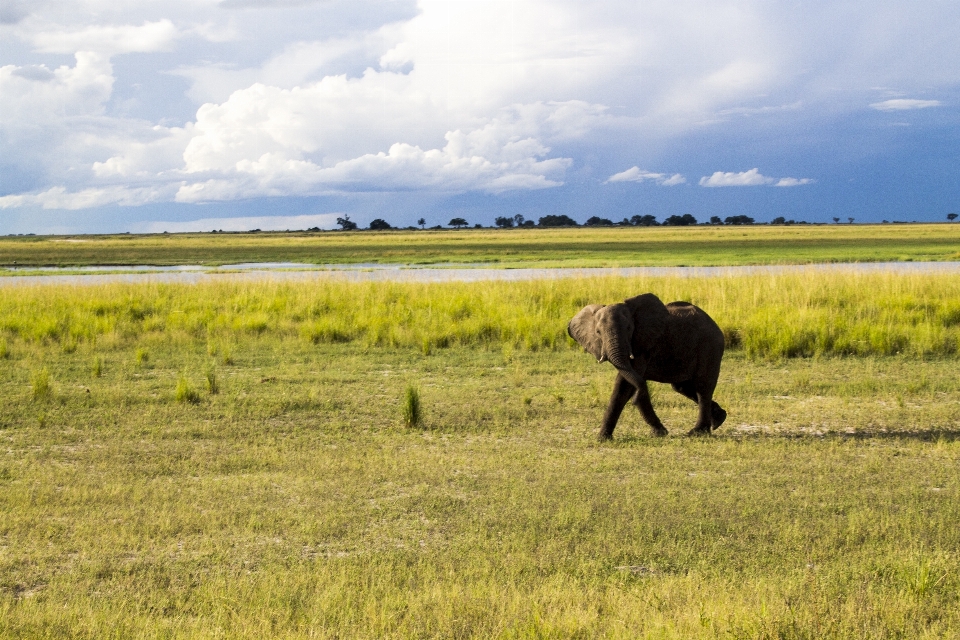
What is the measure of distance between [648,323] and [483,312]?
11.1m

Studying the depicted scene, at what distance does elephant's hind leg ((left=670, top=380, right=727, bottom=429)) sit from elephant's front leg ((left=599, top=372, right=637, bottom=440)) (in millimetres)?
788

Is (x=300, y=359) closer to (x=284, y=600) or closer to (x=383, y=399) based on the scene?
(x=383, y=399)

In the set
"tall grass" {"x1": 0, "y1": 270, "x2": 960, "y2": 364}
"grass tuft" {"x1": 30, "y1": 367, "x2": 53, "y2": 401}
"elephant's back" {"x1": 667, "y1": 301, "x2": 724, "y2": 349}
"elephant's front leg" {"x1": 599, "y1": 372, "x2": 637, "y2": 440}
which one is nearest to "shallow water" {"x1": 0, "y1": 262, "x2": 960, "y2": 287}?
"tall grass" {"x1": 0, "y1": 270, "x2": 960, "y2": 364}

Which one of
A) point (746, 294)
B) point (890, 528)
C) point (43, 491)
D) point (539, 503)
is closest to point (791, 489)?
point (890, 528)

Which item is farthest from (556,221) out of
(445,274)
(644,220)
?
(445,274)

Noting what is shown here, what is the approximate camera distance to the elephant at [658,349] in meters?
9.20

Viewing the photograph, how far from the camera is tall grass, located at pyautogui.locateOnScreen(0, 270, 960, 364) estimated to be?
1712cm

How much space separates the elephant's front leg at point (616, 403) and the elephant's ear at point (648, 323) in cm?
45

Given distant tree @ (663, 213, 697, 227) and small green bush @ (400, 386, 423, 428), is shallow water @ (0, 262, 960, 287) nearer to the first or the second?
small green bush @ (400, 386, 423, 428)

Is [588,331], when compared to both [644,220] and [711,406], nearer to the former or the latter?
[711,406]

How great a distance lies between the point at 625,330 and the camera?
9.06 m

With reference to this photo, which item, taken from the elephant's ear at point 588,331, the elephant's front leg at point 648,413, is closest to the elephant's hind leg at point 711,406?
the elephant's front leg at point 648,413

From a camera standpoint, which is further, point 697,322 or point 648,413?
point 648,413

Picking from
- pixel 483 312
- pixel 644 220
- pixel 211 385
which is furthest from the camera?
pixel 644 220
